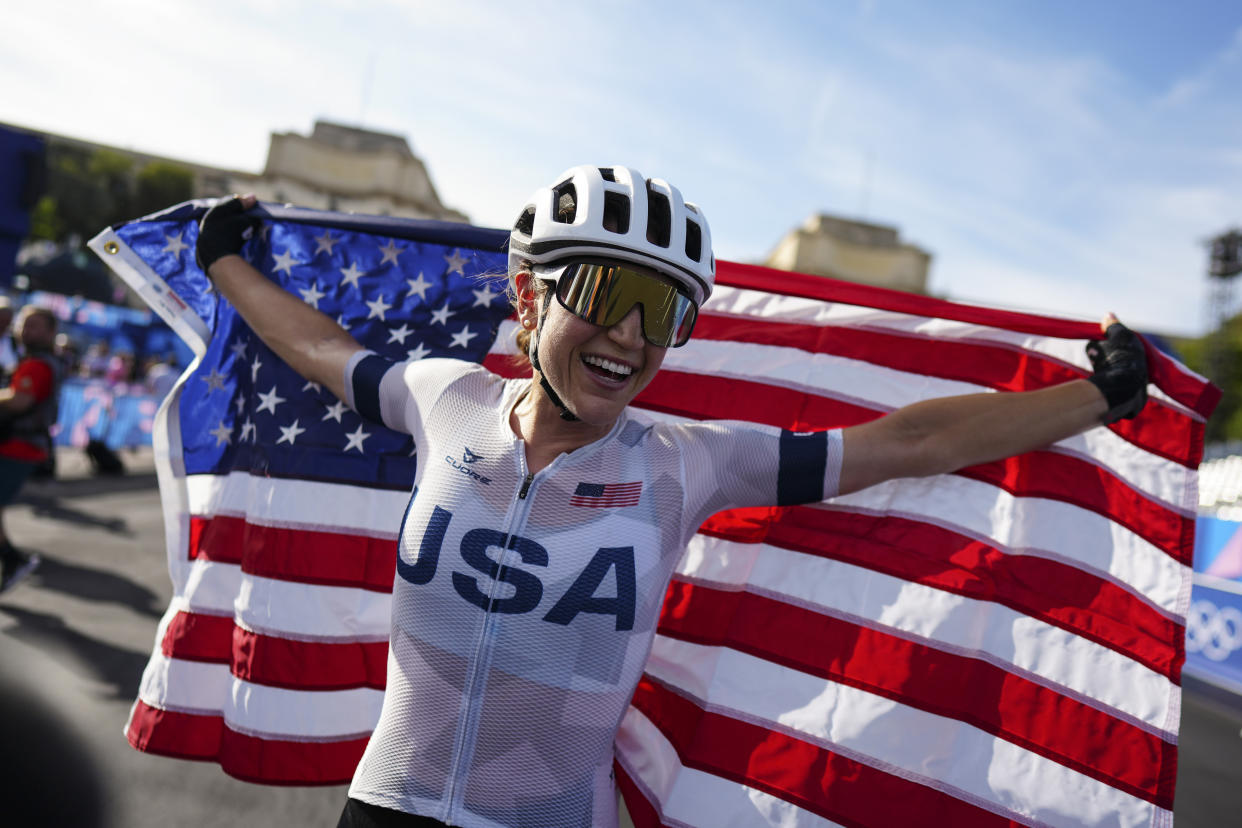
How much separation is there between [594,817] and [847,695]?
0.93 metres

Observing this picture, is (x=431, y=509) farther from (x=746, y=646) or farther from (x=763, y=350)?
(x=763, y=350)

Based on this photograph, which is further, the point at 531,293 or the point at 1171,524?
the point at 1171,524

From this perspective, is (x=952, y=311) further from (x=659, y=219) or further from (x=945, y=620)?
(x=659, y=219)

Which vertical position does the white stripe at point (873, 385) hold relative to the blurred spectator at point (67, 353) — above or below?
below

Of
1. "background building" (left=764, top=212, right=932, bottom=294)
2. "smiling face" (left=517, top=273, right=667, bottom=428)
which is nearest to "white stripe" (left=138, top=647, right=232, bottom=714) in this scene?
"smiling face" (left=517, top=273, right=667, bottom=428)

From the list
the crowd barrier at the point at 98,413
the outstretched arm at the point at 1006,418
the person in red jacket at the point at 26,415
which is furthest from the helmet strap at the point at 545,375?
the crowd barrier at the point at 98,413

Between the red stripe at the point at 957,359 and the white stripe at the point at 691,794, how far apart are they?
4.91 ft

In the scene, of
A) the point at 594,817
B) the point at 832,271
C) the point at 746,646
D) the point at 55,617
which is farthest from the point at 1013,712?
the point at 832,271

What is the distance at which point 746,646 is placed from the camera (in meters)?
2.67

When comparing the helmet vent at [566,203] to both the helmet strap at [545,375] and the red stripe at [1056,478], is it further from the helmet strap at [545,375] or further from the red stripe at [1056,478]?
the red stripe at [1056,478]

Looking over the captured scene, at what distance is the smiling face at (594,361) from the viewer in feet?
6.70

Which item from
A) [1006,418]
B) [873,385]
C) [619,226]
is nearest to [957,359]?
[873,385]

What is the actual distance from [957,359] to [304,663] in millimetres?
2588

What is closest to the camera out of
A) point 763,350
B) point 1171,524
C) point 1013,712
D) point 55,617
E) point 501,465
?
point 501,465
